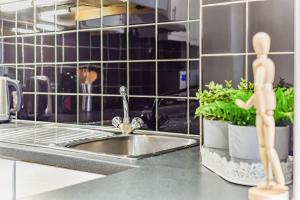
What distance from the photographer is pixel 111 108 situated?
6.66ft

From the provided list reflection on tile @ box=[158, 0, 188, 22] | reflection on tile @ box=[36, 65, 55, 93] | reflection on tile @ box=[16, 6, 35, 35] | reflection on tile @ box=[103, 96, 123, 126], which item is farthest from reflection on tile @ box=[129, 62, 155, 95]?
reflection on tile @ box=[16, 6, 35, 35]

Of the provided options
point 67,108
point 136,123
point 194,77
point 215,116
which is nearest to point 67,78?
point 67,108

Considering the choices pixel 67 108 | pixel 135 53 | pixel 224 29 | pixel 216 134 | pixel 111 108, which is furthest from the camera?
pixel 67 108

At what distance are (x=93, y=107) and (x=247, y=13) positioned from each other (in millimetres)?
1019

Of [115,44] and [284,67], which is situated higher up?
[115,44]

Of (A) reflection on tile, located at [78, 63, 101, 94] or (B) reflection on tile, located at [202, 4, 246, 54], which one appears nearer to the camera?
(B) reflection on tile, located at [202, 4, 246, 54]

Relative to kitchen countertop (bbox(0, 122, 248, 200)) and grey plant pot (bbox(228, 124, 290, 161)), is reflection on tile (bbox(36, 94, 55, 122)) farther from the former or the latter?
grey plant pot (bbox(228, 124, 290, 161))

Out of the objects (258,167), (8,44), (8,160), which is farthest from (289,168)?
(8,44)

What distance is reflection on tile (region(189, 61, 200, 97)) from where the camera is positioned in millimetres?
1709

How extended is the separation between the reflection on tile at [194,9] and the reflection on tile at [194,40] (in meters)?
0.03

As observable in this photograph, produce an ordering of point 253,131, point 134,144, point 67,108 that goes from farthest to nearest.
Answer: point 67,108 → point 134,144 → point 253,131

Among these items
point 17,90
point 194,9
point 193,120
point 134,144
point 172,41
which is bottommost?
point 134,144

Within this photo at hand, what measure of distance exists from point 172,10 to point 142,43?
210 mm

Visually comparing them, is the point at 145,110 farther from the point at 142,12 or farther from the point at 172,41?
the point at 142,12
